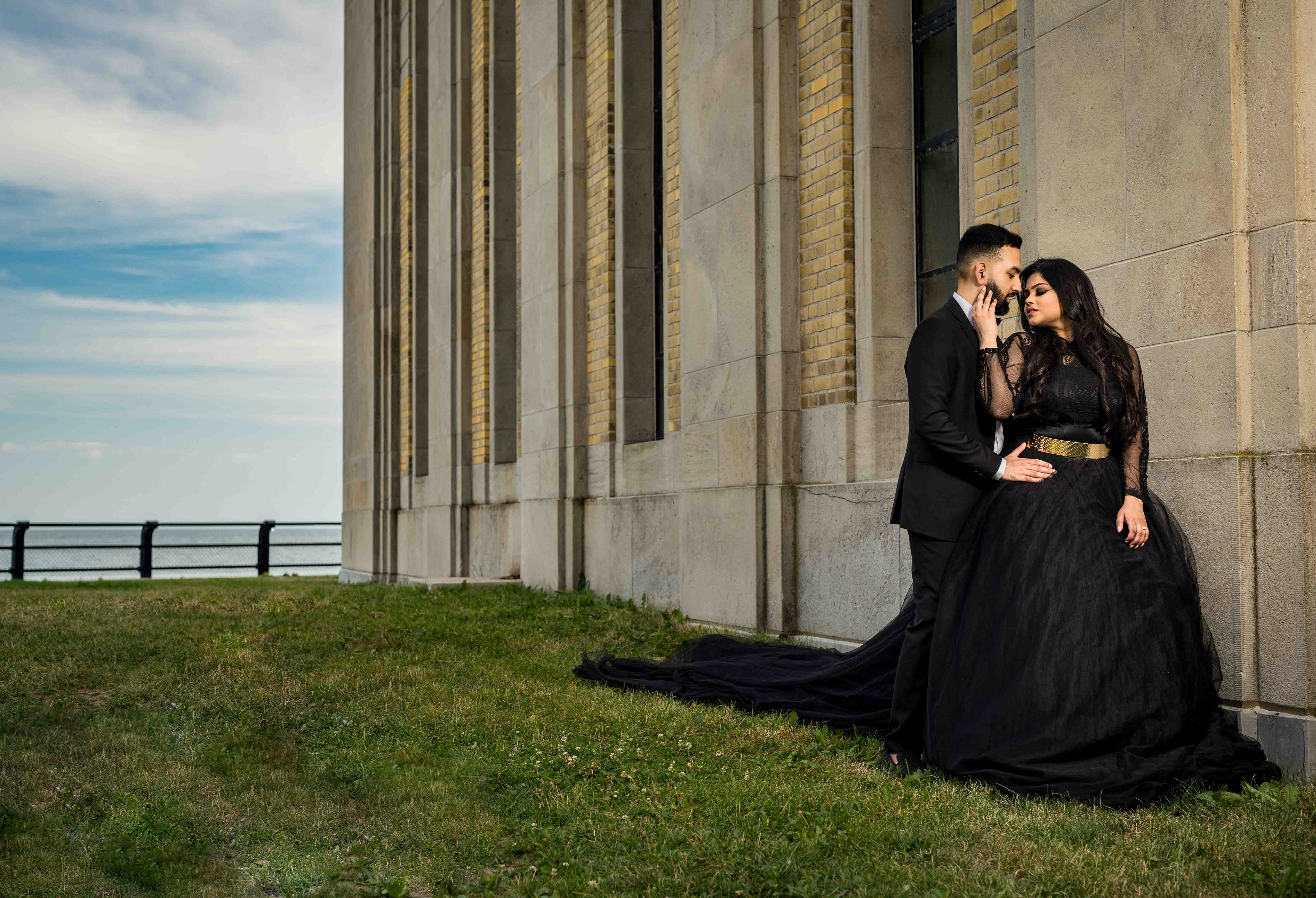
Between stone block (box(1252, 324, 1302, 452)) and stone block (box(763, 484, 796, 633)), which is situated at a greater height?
stone block (box(1252, 324, 1302, 452))

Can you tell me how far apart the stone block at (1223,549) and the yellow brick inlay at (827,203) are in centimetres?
364

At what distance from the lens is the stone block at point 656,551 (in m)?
10.8

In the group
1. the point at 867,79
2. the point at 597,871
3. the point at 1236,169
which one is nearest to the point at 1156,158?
the point at 1236,169

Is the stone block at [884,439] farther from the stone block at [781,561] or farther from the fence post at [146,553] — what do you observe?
the fence post at [146,553]

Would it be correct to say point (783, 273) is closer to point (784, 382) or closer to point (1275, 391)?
point (784, 382)

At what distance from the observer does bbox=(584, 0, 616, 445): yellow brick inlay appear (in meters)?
12.7

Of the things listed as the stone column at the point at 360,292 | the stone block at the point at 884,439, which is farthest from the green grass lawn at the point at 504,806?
the stone column at the point at 360,292

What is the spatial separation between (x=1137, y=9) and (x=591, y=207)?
833 centimetres

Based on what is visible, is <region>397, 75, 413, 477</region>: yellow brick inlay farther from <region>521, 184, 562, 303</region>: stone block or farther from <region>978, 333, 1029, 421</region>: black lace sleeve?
<region>978, 333, 1029, 421</region>: black lace sleeve

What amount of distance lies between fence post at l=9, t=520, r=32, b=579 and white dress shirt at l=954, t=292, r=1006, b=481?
2280 centimetres

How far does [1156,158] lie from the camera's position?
534 centimetres

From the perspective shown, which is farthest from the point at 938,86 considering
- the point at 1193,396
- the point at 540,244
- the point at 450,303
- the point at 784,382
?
the point at 450,303

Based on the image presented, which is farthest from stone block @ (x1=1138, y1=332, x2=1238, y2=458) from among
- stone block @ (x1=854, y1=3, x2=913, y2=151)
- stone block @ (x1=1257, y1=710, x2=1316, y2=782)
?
stone block @ (x1=854, y1=3, x2=913, y2=151)

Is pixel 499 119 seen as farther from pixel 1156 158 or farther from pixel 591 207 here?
pixel 1156 158
